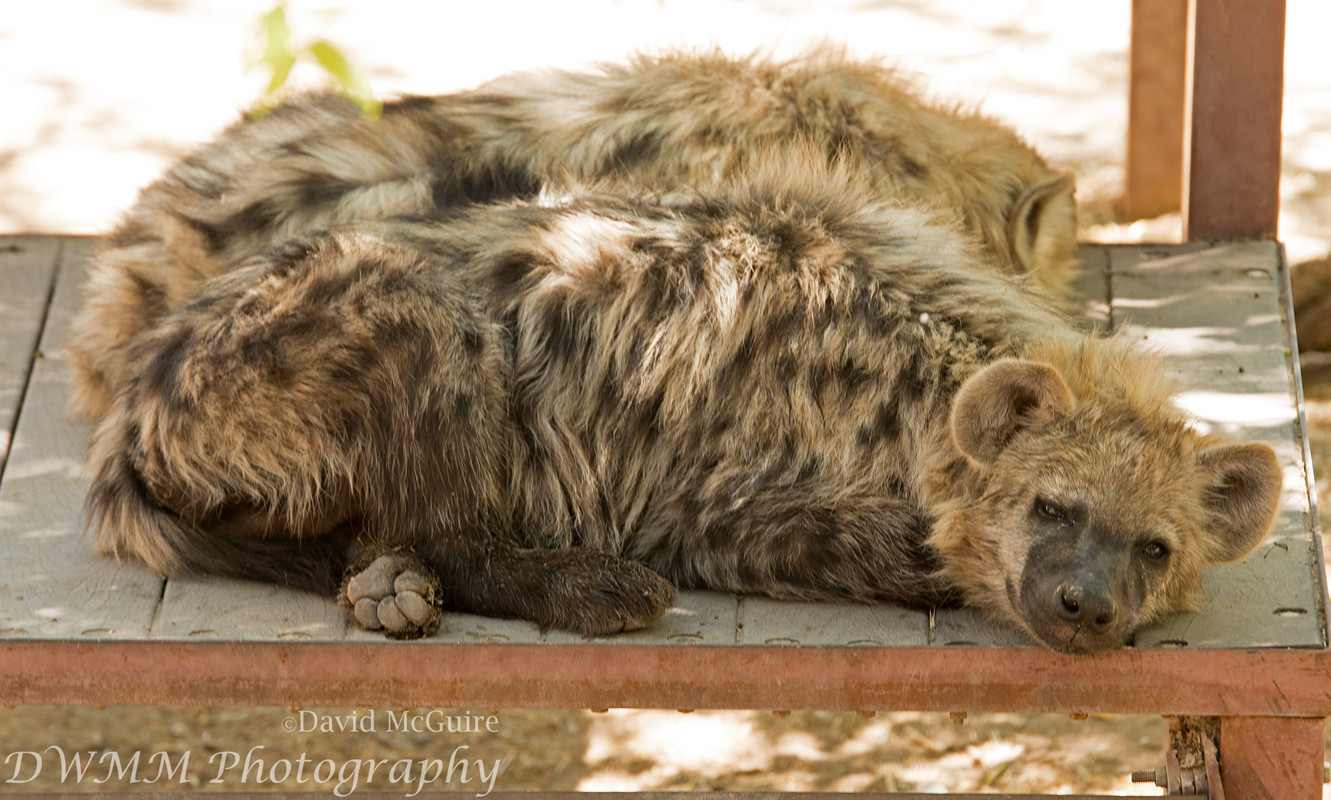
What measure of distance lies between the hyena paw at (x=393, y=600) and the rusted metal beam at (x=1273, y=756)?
155 cm

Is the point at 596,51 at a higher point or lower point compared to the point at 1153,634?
higher

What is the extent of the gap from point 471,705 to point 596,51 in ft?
14.2

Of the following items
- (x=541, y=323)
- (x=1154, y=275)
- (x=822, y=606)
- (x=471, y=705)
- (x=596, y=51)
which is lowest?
(x=471, y=705)

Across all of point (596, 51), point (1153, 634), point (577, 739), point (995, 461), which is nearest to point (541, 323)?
point (995, 461)

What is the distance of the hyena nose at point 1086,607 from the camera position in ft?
8.15

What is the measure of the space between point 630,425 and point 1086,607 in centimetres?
101

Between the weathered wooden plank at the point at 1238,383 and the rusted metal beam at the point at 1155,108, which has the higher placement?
the rusted metal beam at the point at 1155,108

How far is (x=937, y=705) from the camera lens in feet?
8.95

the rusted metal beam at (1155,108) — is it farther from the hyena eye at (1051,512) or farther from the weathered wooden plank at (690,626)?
the weathered wooden plank at (690,626)

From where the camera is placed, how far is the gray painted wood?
2.75 m

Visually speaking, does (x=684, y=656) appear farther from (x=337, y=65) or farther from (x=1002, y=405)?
(x=337, y=65)

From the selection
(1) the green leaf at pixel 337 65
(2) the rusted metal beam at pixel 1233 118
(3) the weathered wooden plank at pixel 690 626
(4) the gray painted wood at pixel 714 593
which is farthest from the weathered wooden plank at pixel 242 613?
(2) the rusted metal beam at pixel 1233 118

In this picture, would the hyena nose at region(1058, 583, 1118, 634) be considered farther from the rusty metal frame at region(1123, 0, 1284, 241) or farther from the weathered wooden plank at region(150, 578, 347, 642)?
the rusty metal frame at region(1123, 0, 1284, 241)

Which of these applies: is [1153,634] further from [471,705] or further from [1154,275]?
[1154,275]
